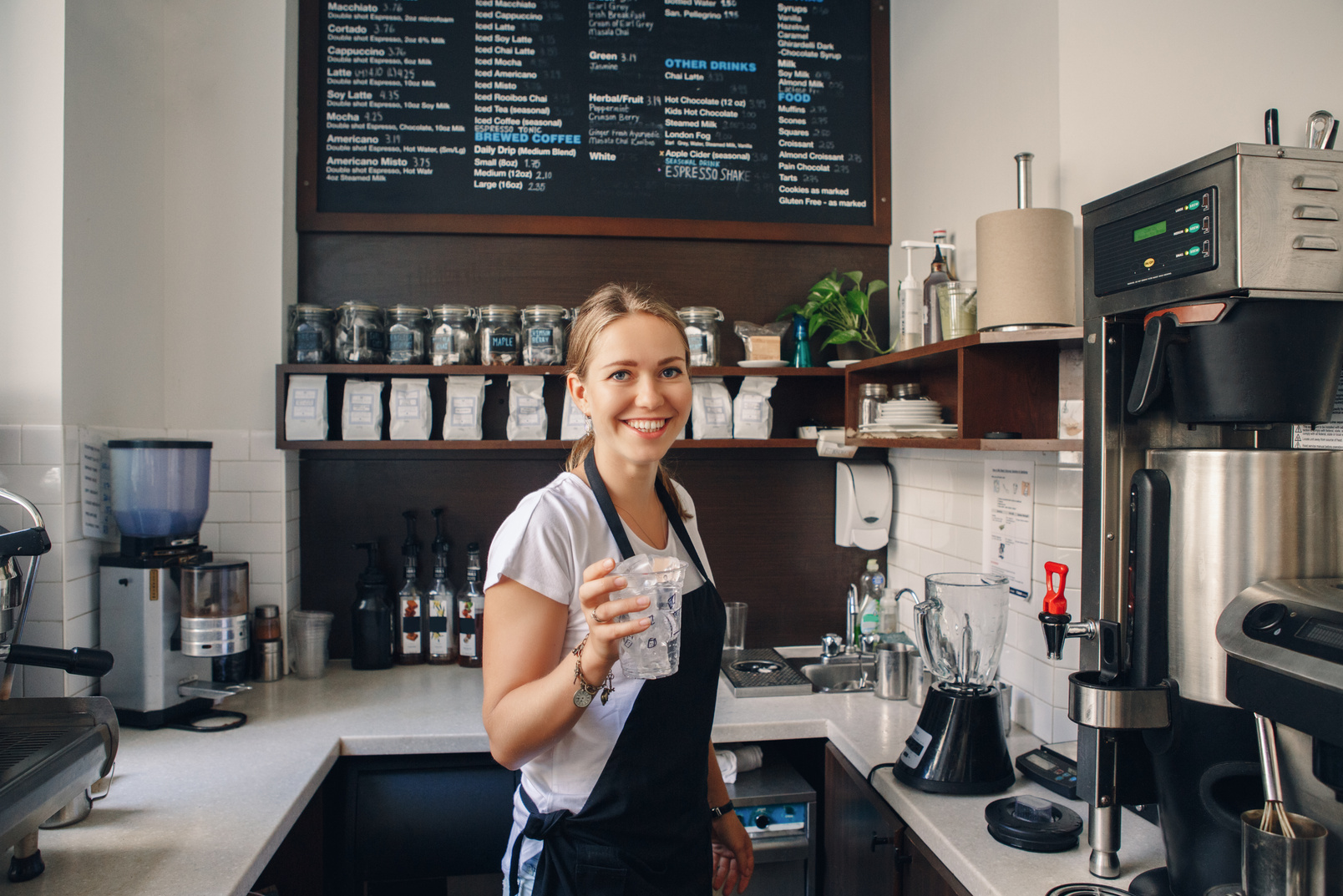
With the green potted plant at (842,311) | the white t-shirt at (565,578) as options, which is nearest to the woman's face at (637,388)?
the white t-shirt at (565,578)

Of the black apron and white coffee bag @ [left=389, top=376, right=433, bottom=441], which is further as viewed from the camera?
white coffee bag @ [left=389, top=376, right=433, bottom=441]

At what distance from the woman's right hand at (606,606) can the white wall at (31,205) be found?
64.9 inches

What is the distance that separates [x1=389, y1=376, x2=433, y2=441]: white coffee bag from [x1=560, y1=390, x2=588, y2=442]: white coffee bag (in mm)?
423

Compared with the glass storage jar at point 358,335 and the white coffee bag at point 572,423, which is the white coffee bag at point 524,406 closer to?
the white coffee bag at point 572,423

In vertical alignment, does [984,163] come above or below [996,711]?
above

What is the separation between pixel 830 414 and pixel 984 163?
3.28 ft

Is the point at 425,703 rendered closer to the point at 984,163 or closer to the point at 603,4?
the point at 984,163

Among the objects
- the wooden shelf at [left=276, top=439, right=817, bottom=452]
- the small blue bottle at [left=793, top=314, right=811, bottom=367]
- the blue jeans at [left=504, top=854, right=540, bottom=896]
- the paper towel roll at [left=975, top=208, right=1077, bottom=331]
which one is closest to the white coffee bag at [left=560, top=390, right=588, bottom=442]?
the wooden shelf at [left=276, top=439, right=817, bottom=452]

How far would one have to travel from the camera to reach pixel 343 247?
9.18 feet

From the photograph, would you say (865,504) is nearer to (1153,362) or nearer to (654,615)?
(1153,362)

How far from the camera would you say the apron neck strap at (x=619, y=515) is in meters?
1.43

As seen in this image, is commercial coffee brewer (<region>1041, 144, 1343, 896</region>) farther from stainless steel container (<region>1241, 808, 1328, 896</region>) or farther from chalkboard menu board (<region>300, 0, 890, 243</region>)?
chalkboard menu board (<region>300, 0, 890, 243</region>)

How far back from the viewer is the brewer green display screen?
1.22m

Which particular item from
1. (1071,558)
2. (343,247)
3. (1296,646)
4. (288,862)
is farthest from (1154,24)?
(288,862)
